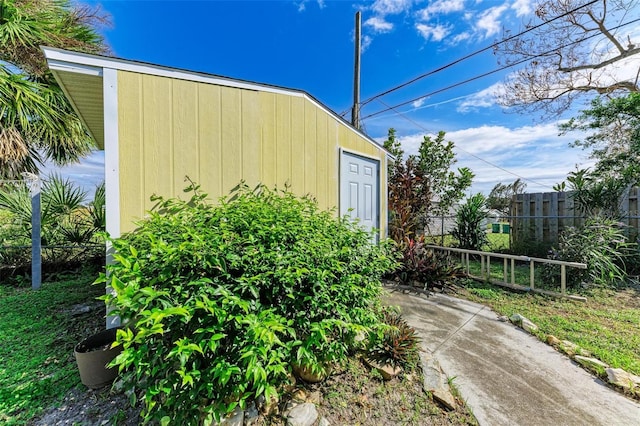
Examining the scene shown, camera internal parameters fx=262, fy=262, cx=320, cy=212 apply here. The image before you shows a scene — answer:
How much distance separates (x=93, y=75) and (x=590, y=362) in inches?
194

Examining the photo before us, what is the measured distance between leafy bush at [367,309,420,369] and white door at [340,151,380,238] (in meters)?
1.97

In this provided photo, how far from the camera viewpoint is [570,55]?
6.89 meters

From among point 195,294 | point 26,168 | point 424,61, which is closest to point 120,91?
point 195,294

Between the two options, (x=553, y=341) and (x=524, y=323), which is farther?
(x=524, y=323)

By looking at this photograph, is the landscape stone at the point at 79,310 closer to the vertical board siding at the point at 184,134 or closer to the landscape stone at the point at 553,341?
the vertical board siding at the point at 184,134

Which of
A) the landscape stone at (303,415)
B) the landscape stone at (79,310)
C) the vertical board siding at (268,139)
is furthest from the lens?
the landscape stone at (79,310)

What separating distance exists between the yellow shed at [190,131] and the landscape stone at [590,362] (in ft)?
9.78

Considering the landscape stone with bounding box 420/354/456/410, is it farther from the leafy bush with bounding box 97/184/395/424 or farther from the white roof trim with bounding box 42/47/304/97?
the white roof trim with bounding box 42/47/304/97

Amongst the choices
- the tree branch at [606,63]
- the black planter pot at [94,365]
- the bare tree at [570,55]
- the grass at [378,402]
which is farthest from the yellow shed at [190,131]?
the tree branch at [606,63]

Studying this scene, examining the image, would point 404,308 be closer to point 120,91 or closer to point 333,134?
point 333,134

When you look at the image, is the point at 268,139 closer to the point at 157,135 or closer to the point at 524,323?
the point at 157,135

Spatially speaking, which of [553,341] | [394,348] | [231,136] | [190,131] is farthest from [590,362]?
[190,131]

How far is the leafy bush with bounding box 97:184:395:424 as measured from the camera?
4.10ft

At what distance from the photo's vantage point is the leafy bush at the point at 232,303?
125cm
